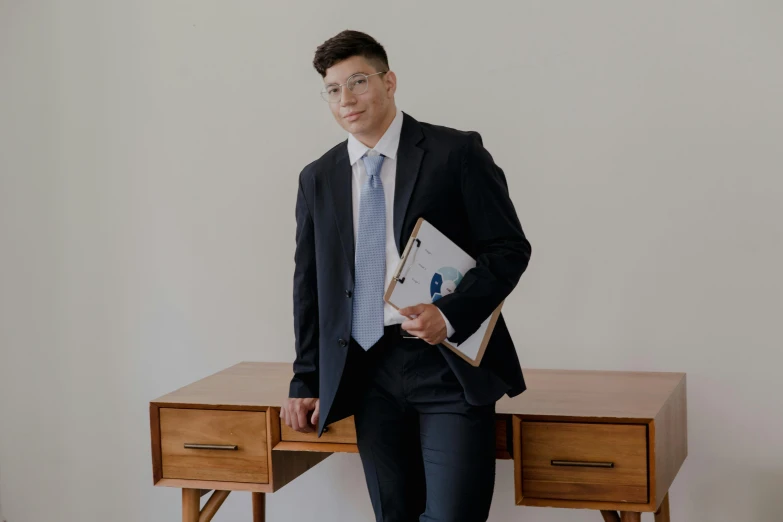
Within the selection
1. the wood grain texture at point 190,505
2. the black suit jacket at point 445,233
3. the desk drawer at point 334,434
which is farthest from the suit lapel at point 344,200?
the wood grain texture at point 190,505

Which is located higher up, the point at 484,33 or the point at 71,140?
the point at 484,33

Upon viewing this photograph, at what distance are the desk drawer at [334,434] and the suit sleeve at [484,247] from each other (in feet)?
1.73

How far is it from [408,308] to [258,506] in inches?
49.8

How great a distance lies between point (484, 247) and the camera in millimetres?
1824

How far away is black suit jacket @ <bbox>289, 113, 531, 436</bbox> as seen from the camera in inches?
69.9

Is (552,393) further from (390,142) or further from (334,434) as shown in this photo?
(390,142)

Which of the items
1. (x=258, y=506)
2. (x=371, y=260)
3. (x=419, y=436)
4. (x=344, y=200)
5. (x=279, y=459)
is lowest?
(x=258, y=506)

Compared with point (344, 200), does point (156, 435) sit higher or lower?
lower

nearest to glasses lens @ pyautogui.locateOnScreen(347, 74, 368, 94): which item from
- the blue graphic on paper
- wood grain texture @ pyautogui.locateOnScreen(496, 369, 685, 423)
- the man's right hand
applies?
the blue graphic on paper

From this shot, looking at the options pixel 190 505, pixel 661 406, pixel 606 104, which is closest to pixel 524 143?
pixel 606 104

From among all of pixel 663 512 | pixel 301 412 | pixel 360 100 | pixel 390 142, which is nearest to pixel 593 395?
pixel 663 512

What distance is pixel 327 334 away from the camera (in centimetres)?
188

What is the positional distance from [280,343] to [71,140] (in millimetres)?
956

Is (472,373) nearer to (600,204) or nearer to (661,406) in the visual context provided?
(661,406)
